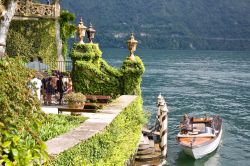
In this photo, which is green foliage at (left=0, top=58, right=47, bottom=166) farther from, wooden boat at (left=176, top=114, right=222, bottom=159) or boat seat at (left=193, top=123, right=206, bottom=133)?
boat seat at (left=193, top=123, right=206, bottom=133)

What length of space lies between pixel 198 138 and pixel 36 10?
14462 millimetres

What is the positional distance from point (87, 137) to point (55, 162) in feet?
7.21

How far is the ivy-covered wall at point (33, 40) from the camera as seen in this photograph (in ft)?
88.7

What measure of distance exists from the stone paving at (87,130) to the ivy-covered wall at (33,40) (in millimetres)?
12620

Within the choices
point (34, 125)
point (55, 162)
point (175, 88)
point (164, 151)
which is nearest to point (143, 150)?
point (164, 151)

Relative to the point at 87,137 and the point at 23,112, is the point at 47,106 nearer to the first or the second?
the point at 87,137

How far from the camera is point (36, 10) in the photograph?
89.6 feet

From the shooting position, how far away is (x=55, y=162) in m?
8.73

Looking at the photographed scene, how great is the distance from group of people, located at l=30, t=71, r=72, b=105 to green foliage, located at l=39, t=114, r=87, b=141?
23.8ft

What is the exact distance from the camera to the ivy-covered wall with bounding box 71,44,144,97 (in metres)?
21.4

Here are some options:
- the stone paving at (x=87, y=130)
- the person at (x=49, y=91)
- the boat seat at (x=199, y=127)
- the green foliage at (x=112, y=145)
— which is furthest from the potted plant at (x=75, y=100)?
the boat seat at (x=199, y=127)

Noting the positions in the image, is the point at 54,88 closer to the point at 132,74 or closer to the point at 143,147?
the point at 132,74

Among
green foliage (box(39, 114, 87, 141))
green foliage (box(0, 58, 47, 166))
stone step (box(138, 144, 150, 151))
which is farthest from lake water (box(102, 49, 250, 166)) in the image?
green foliage (box(0, 58, 47, 166))

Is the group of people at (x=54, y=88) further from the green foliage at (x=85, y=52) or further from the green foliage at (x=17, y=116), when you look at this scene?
the green foliage at (x=17, y=116)
